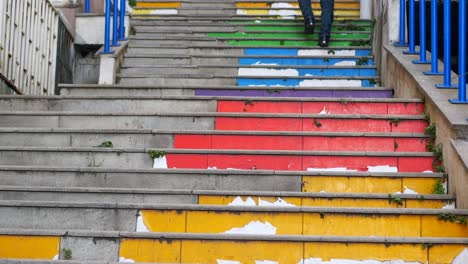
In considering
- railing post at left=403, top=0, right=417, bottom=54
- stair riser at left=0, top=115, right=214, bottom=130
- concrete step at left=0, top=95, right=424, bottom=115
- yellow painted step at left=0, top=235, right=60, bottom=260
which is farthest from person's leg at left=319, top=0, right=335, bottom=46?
yellow painted step at left=0, top=235, right=60, bottom=260

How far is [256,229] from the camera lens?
543cm

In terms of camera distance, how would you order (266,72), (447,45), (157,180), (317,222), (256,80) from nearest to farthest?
(317,222) → (157,180) → (447,45) → (256,80) → (266,72)

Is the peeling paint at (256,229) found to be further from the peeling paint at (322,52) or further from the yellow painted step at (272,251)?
the peeling paint at (322,52)

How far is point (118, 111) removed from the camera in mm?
7293

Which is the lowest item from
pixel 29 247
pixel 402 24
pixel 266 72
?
pixel 29 247

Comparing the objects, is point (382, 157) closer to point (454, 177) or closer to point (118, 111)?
point (454, 177)

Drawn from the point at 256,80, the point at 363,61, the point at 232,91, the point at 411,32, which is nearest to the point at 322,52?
the point at 363,61

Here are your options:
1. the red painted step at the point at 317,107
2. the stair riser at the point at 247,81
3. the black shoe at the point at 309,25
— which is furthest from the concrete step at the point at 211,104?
the black shoe at the point at 309,25

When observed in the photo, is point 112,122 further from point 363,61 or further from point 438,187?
point 363,61

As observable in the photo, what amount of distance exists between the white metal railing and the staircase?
812 millimetres

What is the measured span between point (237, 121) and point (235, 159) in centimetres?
63

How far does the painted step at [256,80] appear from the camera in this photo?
28.9 ft

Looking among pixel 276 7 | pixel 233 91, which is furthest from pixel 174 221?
pixel 276 7

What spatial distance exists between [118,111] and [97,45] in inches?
131
